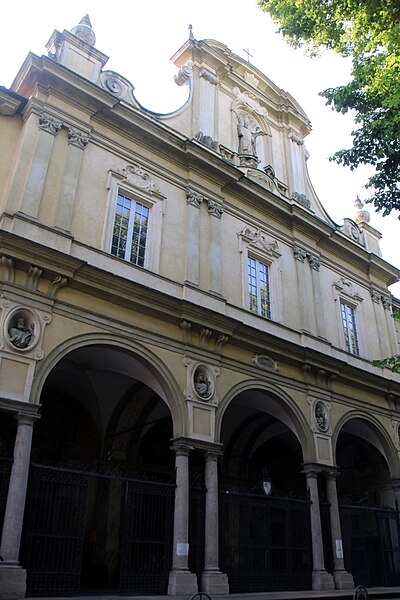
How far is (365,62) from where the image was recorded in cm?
1137

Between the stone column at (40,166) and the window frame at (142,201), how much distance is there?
1.59 meters

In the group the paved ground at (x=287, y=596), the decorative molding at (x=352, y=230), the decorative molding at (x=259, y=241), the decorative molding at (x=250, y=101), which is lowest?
the paved ground at (x=287, y=596)

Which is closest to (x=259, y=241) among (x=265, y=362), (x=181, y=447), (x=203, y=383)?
(x=265, y=362)

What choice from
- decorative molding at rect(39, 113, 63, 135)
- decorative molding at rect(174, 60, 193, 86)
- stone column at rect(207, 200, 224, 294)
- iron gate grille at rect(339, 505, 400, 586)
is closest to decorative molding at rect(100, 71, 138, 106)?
decorative molding at rect(39, 113, 63, 135)

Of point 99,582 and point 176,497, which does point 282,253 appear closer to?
point 176,497

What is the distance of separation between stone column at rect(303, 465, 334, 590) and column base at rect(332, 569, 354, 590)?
411mm

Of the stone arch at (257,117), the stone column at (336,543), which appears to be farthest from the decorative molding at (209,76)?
the stone column at (336,543)

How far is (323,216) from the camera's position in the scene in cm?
1911

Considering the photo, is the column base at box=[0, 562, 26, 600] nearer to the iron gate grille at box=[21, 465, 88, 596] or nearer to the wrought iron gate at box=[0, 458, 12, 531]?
the iron gate grille at box=[21, 465, 88, 596]

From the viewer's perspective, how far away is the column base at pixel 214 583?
1049 cm

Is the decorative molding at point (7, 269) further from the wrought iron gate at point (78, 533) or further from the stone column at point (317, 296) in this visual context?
the stone column at point (317, 296)

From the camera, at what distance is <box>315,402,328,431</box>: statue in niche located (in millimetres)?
14570

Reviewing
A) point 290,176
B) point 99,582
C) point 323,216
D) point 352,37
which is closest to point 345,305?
point 323,216

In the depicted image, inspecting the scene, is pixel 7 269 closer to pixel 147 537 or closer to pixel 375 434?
pixel 147 537
